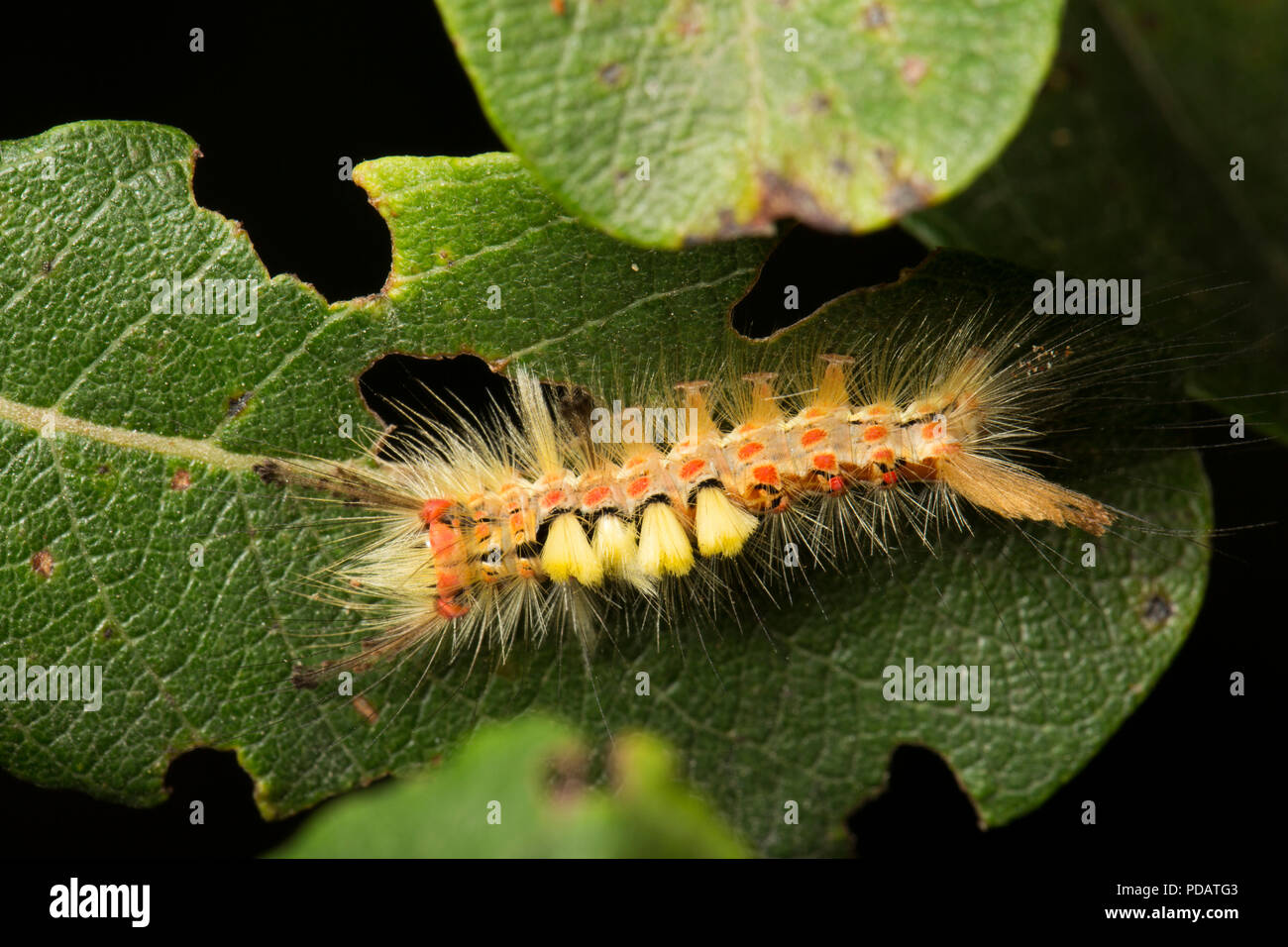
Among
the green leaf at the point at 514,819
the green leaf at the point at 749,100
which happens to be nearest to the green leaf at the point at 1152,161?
the green leaf at the point at 749,100

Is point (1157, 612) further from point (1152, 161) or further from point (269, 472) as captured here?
point (269, 472)

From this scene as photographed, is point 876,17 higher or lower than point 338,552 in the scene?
higher

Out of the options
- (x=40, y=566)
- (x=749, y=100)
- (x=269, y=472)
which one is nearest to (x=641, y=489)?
(x=269, y=472)

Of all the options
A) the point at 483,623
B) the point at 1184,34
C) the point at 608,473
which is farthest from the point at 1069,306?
the point at 483,623

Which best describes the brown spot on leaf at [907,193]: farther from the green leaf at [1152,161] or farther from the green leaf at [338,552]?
the green leaf at [338,552]

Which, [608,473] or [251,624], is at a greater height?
[608,473]

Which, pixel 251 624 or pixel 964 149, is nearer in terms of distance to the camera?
pixel 964 149
